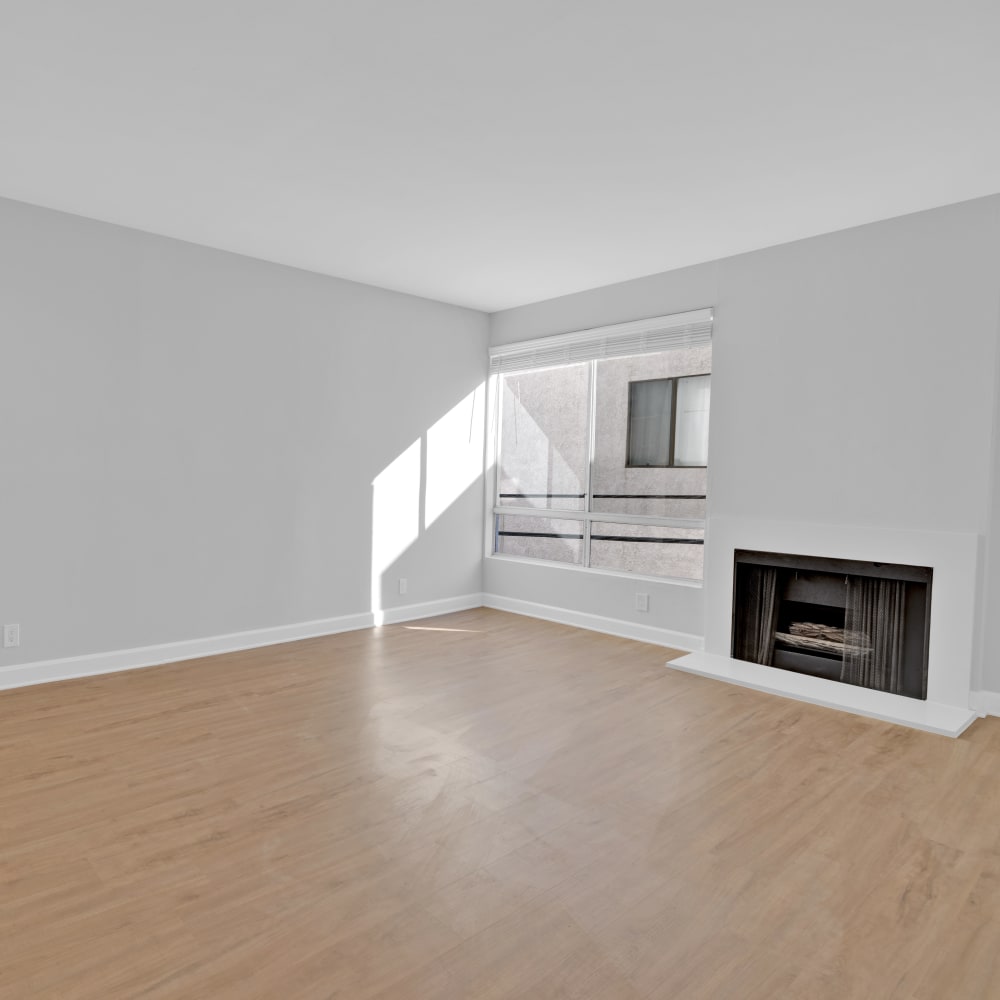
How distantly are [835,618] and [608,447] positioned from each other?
2.06 m

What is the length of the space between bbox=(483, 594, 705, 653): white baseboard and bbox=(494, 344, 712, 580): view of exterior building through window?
0.40m

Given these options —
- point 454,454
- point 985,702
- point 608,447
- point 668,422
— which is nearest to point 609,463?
point 608,447

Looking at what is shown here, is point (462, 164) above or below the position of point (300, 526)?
above

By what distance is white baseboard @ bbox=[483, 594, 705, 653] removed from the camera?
16.0ft

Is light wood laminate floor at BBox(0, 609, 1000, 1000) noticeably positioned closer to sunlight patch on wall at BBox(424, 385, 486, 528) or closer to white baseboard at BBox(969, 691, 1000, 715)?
white baseboard at BBox(969, 691, 1000, 715)

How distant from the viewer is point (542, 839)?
7.77ft

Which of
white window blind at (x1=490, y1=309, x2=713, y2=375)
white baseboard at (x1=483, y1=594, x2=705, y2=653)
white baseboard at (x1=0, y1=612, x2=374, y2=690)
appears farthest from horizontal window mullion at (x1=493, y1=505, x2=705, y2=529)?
white baseboard at (x1=0, y1=612, x2=374, y2=690)

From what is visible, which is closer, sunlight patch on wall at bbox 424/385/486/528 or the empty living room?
the empty living room

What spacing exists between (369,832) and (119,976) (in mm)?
842

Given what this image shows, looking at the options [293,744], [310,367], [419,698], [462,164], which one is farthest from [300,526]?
[462,164]

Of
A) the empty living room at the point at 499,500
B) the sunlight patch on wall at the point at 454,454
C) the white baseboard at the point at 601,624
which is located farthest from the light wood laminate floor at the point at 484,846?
the sunlight patch on wall at the point at 454,454

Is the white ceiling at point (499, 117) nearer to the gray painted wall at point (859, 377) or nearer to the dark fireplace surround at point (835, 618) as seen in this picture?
the gray painted wall at point (859, 377)

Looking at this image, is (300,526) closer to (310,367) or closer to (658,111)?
(310,367)

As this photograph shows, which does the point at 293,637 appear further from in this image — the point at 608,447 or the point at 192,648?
the point at 608,447
